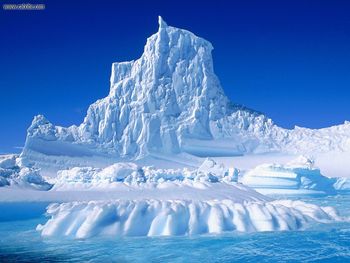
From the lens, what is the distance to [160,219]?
44.6 ft

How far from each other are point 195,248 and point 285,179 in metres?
29.6

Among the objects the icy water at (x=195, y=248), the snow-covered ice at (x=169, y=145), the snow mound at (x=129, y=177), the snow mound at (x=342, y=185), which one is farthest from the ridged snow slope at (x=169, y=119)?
the icy water at (x=195, y=248)

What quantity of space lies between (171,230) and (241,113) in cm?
5982

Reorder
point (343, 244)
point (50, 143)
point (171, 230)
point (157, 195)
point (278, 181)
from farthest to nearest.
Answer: point (50, 143) < point (278, 181) < point (157, 195) < point (171, 230) < point (343, 244)

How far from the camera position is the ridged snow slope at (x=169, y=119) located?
60.6 meters

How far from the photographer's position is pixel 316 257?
1045 cm

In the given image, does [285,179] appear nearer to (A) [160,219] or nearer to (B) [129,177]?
(B) [129,177]

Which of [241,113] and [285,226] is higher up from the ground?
[241,113]

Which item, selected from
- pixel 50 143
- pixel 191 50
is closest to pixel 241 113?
pixel 191 50

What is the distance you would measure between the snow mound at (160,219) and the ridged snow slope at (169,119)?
1703 inches

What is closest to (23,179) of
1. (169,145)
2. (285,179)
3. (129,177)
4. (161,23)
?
(129,177)

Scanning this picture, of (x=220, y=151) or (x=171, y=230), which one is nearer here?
(x=171, y=230)

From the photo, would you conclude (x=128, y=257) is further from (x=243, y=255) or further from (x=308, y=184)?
(x=308, y=184)

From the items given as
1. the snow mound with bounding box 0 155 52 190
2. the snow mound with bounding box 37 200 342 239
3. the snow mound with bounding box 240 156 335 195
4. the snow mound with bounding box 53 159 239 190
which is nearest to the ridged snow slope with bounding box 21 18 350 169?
the snow mound with bounding box 240 156 335 195
